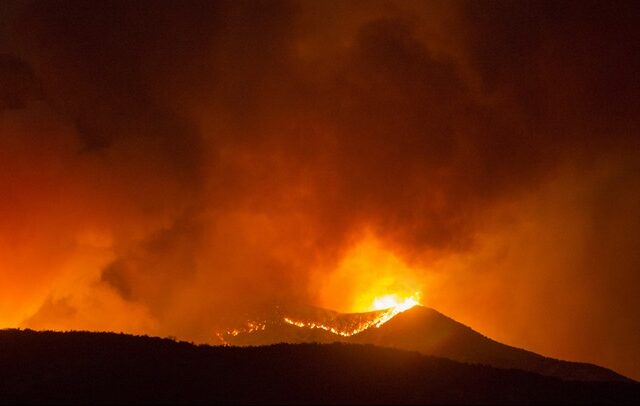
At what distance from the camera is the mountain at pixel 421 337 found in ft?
340

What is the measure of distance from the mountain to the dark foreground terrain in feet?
158

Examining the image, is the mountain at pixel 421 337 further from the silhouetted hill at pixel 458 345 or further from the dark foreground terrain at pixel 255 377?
the dark foreground terrain at pixel 255 377

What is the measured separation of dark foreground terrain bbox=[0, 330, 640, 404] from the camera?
26625 mm

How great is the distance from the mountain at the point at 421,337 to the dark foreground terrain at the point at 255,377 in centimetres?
4803

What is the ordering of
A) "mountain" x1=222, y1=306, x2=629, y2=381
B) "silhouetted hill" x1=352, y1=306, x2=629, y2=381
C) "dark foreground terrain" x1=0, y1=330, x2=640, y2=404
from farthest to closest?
"mountain" x1=222, y1=306, x2=629, y2=381
"silhouetted hill" x1=352, y1=306, x2=629, y2=381
"dark foreground terrain" x1=0, y1=330, x2=640, y2=404

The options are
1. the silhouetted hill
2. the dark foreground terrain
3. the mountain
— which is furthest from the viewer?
the mountain

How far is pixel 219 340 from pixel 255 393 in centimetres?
10527

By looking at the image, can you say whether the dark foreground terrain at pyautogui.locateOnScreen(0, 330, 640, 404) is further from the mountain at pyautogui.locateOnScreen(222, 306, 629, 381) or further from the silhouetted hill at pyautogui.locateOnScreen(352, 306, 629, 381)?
the silhouetted hill at pyautogui.locateOnScreen(352, 306, 629, 381)

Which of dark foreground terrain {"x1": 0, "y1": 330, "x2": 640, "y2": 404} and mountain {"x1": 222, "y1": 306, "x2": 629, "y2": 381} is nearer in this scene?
dark foreground terrain {"x1": 0, "y1": 330, "x2": 640, "y2": 404}

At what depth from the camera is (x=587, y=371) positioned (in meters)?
98.0

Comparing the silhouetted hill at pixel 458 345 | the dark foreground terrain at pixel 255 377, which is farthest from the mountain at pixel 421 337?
the dark foreground terrain at pixel 255 377

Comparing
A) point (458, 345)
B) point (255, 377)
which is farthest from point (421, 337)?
point (255, 377)

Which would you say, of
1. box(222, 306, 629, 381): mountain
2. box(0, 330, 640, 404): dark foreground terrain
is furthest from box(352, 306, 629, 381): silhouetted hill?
box(0, 330, 640, 404): dark foreground terrain

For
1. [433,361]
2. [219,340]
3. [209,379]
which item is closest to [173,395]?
[209,379]
